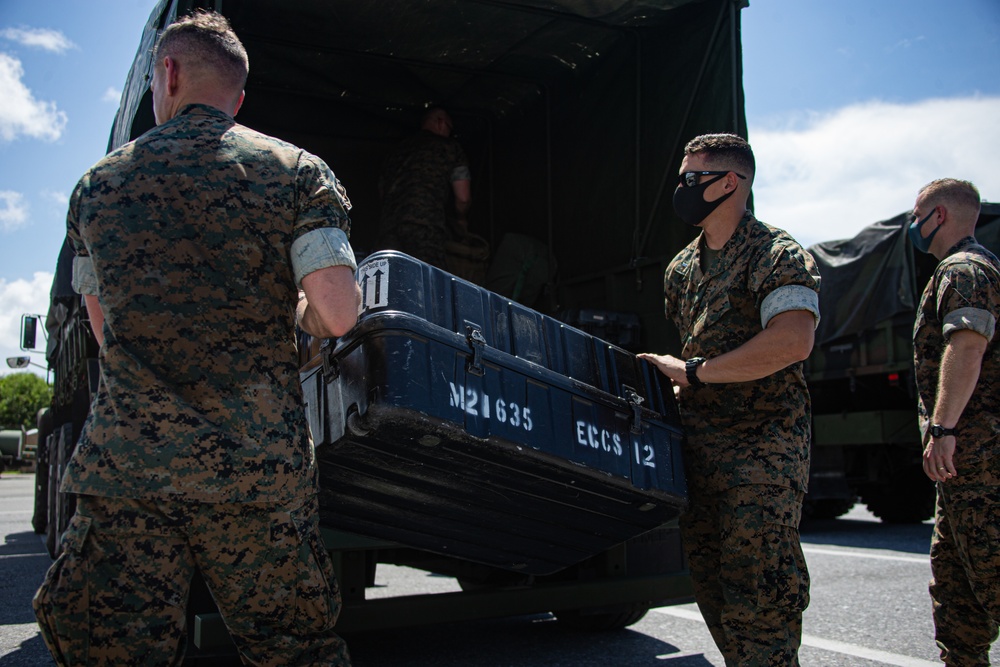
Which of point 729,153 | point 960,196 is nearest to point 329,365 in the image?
point 729,153

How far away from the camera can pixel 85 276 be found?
2.02 m

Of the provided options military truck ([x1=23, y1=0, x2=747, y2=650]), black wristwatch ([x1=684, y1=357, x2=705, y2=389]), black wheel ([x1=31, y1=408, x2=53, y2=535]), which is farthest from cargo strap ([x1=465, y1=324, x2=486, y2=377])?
black wheel ([x1=31, y1=408, x2=53, y2=535])

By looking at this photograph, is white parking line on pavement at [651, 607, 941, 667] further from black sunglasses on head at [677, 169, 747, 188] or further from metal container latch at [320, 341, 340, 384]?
metal container latch at [320, 341, 340, 384]

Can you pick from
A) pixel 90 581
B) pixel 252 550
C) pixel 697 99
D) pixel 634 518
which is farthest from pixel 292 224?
pixel 697 99

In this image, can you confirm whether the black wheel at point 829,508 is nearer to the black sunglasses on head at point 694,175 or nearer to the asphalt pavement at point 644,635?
the asphalt pavement at point 644,635

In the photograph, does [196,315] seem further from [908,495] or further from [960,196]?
[908,495]

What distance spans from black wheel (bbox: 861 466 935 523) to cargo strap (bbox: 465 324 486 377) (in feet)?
28.3

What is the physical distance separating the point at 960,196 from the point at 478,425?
7.02 ft

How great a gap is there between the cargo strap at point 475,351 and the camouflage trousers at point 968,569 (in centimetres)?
173

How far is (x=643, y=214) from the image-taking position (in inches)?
178

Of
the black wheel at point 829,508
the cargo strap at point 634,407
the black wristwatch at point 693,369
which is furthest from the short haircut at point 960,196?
Result: the black wheel at point 829,508

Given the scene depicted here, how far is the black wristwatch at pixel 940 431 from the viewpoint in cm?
292

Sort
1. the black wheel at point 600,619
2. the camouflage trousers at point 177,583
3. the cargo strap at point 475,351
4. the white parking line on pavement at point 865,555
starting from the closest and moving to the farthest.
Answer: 1. the camouflage trousers at point 177,583
2. the cargo strap at point 475,351
3. the black wheel at point 600,619
4. the white parking line on pavement at point 865,555

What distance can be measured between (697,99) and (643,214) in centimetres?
62
